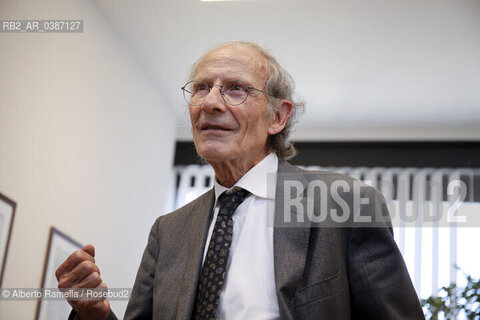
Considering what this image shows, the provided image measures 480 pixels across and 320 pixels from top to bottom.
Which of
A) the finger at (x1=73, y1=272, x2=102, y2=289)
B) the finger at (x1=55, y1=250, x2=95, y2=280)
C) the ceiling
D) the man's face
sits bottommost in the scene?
the finger at (x1=73, y1=272, x2=102, y2=289)

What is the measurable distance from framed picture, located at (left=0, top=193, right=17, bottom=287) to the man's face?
4.54 ft

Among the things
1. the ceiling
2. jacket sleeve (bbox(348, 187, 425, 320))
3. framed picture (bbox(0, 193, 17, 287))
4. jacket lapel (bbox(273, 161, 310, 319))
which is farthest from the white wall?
jacket sleeve (bbox(348, 187, 425, 320))

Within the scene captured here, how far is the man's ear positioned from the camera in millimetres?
1744

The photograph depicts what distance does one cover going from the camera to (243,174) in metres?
1.61

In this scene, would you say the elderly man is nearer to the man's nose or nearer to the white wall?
the man's nose

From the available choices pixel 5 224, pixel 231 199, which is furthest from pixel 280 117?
pixel 5 224

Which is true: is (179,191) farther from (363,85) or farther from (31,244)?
(31,244)

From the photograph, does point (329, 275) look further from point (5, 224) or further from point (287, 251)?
point (5, 224)

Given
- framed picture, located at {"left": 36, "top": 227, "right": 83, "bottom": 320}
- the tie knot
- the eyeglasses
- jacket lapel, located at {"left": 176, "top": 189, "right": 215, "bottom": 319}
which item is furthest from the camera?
framed picture, located at {"left": 36, "top": 227, "right": 83, "bottom": 320}

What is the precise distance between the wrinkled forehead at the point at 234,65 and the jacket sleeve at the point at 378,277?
520 millimetres

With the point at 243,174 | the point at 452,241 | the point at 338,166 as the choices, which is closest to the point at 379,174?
the point at 338,166

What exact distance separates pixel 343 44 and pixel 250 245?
2697 mm

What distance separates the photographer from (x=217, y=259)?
4.59 ft

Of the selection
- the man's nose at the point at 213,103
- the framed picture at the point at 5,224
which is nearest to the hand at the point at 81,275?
the man's nose at the point at 213,103
